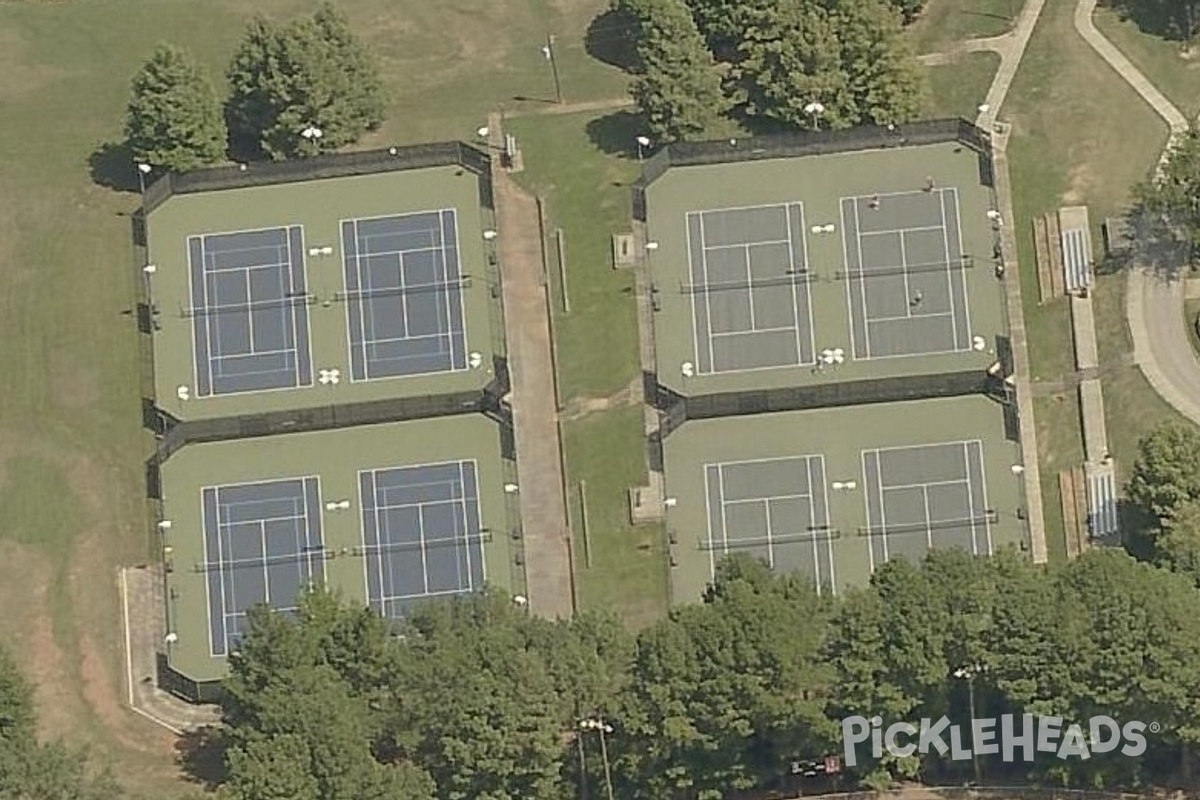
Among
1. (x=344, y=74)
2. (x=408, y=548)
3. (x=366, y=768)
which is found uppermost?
(x=344, y=74)

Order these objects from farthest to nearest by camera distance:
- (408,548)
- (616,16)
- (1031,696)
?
(616,16)
(408,548)
(1031,696)

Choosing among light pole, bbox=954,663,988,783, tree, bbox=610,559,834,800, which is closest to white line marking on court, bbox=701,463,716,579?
tree, bbox=610,559,834,800

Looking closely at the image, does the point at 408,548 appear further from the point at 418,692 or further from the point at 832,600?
the point at 832,600

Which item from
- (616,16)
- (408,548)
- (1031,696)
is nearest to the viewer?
(1031,696)

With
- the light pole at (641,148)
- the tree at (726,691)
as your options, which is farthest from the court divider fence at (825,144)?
the tree at (726,691)

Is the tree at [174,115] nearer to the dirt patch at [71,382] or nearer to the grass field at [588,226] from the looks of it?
the dirt patch at [71,382]

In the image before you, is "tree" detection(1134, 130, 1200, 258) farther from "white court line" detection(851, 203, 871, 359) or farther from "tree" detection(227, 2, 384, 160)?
"tree" detection(227, 2, 384, 160)

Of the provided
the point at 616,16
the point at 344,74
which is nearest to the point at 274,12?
the point at 344,74
